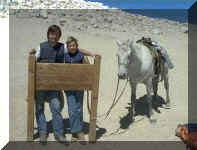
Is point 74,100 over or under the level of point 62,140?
over

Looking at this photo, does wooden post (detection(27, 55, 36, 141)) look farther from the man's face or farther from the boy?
the boy

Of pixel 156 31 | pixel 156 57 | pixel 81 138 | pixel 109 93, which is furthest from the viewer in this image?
pixel 156 31

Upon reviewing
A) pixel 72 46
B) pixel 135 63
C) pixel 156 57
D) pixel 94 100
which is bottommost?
pixel 94 100

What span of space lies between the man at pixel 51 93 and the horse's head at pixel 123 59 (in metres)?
0.56

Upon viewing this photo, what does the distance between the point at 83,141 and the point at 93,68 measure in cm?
110

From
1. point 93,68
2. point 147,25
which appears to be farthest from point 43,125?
point 147,25

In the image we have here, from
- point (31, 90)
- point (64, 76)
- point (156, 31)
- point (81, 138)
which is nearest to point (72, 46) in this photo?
point (64, 76)

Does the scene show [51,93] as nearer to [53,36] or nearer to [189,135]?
[53,36]

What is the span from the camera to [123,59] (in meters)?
6.18

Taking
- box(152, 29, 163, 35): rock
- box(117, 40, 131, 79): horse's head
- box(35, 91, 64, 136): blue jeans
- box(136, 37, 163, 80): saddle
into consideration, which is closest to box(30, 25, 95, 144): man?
box(35, 91, 64, 136): blue jeans

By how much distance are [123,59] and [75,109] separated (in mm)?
1026

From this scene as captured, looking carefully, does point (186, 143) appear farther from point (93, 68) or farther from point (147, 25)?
point (147, 25)

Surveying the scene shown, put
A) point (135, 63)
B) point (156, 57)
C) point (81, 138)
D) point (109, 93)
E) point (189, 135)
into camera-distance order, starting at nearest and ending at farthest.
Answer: point (189, 135) → point (81, 138) → point (135, 63) → point (156, 57) → point (109, 93)

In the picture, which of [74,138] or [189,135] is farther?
[74,138]
